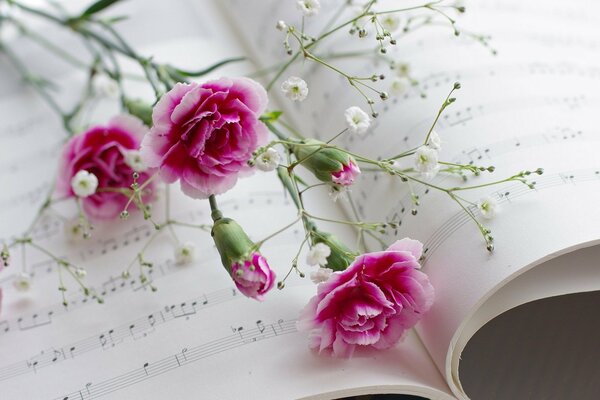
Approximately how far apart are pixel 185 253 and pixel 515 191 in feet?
1.10

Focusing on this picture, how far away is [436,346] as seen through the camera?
27.3 inches

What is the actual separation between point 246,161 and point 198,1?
0.58 meters

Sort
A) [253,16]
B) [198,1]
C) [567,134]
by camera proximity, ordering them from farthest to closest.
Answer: [198,1] → [253,16] → [567,134]

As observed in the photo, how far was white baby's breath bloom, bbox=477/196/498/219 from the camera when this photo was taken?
685mm

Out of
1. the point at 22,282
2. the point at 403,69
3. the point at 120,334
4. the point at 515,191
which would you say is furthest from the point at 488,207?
the point at 22,282

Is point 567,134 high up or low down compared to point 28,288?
down

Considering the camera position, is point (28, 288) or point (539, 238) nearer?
point (539, 238)

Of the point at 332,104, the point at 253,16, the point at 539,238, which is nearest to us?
the point at 539,238

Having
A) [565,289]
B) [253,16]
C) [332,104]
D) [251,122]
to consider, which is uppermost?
[253,16]

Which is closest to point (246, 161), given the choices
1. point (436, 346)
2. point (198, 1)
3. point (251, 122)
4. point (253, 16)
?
point (251, 122)

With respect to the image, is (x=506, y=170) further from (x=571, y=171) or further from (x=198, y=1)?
(x=198, y=1)

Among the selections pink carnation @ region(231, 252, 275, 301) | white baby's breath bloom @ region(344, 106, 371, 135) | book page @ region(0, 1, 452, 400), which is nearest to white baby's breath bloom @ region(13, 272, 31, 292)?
book page @ region(0, 1, 452, 400)

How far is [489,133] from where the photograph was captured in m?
0.76

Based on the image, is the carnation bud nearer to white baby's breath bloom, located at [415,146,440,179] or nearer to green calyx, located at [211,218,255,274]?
green calyx, located at [211,218,255,274]
